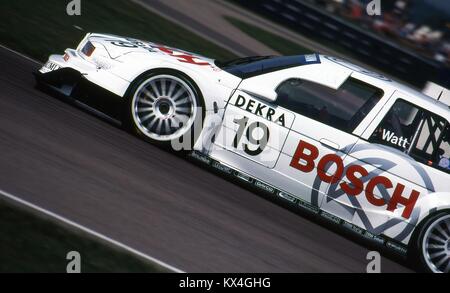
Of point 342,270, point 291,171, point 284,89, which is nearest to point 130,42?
point 284,89

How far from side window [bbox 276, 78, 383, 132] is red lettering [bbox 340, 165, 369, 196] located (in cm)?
42

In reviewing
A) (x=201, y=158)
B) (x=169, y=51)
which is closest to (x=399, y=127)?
(x=201, y=158)

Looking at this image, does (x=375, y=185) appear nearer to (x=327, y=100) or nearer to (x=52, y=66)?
(x=327, y=100)

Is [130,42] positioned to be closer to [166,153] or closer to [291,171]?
[166,153]

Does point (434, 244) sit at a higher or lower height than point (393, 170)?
lower

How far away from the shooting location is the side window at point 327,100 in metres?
7.24

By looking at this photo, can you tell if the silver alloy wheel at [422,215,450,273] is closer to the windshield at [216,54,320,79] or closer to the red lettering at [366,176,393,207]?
the red lettering at [366,176,393,207]

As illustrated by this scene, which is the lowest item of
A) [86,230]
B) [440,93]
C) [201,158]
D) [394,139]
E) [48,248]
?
[48,248]

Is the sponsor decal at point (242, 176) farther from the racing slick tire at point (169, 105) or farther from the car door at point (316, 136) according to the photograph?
the racing slick tire at point (169, 105)

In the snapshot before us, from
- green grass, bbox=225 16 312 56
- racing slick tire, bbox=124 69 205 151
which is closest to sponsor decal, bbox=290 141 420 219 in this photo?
racing slick tire, bbox=124 69 205 151

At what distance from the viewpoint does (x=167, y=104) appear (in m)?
7.38

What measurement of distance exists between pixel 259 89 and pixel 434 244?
2.44 metres

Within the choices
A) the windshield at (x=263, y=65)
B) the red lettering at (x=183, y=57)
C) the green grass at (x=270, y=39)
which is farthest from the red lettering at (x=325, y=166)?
the green grass at (x=270, y=39)

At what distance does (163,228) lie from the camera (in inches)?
230
